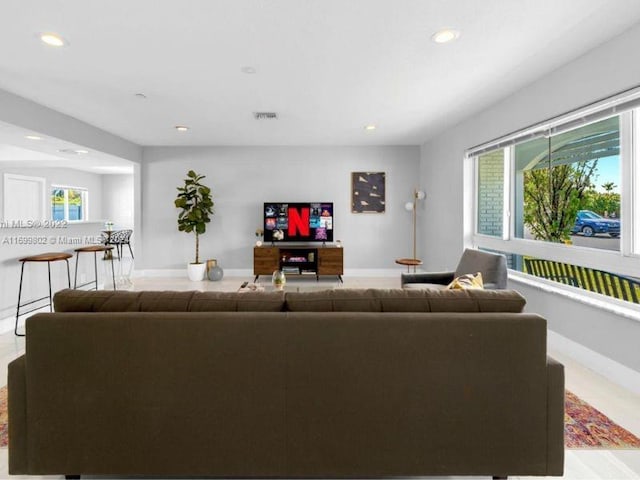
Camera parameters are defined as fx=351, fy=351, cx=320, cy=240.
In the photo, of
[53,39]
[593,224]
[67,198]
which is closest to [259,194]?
[53,39]

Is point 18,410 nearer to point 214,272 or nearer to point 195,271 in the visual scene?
point 214,272

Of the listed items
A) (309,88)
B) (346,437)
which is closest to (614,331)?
(346,437)

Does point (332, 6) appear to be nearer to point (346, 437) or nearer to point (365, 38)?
point (365, 38)

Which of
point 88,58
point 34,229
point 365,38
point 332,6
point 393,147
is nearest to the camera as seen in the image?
point 332,6

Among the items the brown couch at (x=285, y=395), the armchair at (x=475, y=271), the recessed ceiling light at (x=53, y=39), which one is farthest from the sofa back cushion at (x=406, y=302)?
the recessed ceiling light at (x=53, y=39)

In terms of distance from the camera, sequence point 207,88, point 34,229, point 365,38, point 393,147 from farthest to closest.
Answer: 1. point 393,147
2. point 34,229
3. point 207,88
4. point 365,38

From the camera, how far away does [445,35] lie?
248 cm

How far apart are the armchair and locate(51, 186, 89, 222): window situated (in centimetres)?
891

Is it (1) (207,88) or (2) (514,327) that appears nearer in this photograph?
(2) (514,327)

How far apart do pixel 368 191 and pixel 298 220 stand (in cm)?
139

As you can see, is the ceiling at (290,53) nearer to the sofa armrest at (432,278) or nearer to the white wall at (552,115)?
the white wall at (552,115)

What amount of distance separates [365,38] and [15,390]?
2.81 m

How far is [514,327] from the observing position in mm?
1420

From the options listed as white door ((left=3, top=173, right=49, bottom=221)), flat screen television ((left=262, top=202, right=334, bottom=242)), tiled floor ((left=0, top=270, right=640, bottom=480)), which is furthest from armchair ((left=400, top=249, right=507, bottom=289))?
white door ((left=3, top=173, right=49, bottom=221))
